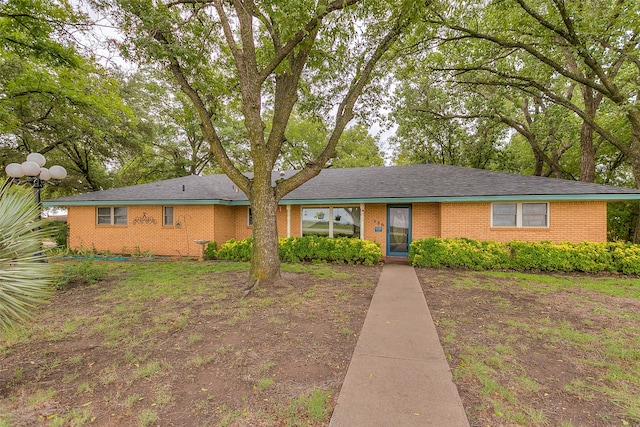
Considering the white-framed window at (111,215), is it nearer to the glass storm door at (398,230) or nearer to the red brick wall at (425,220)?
the glass storm door at (398,230)

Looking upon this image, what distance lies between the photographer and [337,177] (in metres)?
13.9

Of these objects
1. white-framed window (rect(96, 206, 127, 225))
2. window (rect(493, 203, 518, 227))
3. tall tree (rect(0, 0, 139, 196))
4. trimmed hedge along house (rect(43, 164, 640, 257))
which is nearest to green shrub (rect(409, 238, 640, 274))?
trimmed hedge along house (rect(43, 164, 640, 257))

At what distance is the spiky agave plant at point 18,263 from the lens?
2424mm

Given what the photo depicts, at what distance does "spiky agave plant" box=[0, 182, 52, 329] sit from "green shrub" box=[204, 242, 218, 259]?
8.64 metres

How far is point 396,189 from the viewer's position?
11.1 metres

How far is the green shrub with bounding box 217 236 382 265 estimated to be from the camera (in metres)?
9.95

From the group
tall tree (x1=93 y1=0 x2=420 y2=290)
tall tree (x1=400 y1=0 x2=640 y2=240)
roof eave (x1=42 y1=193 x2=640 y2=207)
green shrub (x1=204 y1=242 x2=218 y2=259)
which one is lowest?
green shrub (x1=204 y1=242 x2=218 y2=259)

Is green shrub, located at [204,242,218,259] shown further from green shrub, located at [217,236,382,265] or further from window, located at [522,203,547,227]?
window, located at [522,203,547,227]

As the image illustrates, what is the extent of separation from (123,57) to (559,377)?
10.2 metres

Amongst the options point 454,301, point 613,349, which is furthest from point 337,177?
point 613,349

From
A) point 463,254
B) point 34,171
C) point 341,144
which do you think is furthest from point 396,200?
point 341,144

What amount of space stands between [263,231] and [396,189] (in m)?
6.45

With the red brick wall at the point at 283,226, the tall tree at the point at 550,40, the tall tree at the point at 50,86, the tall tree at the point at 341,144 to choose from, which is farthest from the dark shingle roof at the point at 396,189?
the tall tree at the point at 341,144

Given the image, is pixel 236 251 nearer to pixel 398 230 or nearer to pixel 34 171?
pixel 34 171
